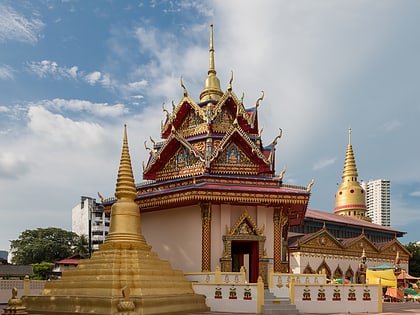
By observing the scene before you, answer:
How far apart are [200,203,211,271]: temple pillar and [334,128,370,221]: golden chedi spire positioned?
156 ft

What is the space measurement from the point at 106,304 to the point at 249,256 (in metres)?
9.40

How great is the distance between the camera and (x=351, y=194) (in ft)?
210

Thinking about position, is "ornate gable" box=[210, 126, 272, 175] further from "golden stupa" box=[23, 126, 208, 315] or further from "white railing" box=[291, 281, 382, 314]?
"white railing" box=[291, 281, 382, 314]

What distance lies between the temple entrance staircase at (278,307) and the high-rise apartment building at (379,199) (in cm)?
16343

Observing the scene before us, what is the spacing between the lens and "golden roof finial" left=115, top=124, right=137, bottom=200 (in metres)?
17.4

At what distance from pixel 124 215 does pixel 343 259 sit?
32.1m

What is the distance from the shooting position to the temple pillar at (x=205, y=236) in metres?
19.5

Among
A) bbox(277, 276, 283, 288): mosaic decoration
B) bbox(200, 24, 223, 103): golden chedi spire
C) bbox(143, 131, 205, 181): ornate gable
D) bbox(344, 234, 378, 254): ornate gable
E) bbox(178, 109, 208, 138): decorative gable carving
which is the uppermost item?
bbox(200, 24, 223, 103): golden chedi spire

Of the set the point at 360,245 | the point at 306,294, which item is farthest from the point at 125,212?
the point at 360,245

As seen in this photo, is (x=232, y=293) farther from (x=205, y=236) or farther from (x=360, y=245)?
(x=360, y=245)

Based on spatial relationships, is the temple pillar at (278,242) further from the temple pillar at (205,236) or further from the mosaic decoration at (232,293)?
the mosaic decoration at (232,293)

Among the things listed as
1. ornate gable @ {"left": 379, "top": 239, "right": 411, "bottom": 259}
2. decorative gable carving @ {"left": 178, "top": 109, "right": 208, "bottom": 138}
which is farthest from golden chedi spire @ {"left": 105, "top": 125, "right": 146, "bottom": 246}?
ornate gable @ {"left": 379, "top": 239, "right": 411, "bottom": 259}

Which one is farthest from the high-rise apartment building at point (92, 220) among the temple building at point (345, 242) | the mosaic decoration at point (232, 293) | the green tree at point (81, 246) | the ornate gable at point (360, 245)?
the mosaic decoration at point (232, 293)

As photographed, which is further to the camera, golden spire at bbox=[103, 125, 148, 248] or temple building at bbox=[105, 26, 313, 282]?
temple building at bbox=[105, 26, 313, 282]
